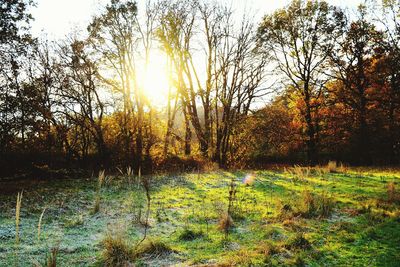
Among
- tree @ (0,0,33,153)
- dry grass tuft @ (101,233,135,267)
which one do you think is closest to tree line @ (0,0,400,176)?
tree @ (0,0,33,153)

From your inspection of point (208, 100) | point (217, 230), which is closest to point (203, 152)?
point (208, 100)

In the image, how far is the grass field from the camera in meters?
4.66

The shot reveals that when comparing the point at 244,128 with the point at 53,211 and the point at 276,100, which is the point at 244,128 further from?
the point at 53,211

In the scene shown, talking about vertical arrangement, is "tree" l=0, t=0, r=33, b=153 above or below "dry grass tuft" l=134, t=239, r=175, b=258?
above

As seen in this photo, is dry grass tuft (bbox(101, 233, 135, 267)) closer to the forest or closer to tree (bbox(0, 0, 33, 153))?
the forest

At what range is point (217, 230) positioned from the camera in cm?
607

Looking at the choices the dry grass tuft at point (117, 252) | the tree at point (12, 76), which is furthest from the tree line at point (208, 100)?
the dry grass tuft at point (117, 252)

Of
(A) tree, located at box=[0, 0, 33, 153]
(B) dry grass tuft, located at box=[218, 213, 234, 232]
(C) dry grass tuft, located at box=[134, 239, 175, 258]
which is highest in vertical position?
(A) tree, located at box=[0, 0, 33, 153]

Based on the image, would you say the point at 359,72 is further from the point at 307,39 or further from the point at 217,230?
the point at 217,230

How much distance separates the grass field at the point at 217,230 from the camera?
4656 millimetres

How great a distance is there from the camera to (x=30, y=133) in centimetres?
1688

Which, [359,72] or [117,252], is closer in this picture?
[117,252]

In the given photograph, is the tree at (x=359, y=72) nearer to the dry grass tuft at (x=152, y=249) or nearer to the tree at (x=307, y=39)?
the tree at (x=307, y=39)

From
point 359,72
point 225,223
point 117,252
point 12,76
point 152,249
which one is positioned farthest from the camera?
point 359,72
